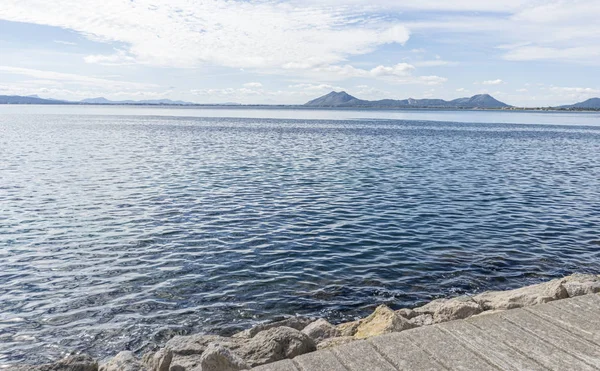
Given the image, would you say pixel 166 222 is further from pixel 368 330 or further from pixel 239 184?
pixel 368 330

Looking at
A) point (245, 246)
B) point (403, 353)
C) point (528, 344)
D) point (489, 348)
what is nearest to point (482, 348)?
point (489, 348)

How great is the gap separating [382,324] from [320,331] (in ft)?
4.73

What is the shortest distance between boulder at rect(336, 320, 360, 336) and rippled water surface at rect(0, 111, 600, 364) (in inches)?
56.0

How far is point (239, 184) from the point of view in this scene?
1251 inches

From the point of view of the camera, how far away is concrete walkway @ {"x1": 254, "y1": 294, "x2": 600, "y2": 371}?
6.66 m

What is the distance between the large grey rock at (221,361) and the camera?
291 inches

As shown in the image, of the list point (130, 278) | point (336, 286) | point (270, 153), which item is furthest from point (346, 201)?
point (270, 153)

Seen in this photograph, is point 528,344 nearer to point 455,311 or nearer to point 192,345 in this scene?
point 455,311

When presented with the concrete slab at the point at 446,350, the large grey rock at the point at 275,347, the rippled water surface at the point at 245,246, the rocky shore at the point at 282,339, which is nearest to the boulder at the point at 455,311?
the rocky shore at the point at 282,339

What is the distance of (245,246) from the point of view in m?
18.1

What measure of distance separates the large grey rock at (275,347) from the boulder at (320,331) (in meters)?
1.88

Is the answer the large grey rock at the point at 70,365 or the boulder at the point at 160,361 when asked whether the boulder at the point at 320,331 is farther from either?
the large grey rock at the point at 70,365

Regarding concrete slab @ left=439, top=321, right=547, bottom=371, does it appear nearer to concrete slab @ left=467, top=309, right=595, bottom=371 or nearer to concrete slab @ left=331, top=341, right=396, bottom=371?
concrete slab @ left=467, top=309, right=595, bottom=371

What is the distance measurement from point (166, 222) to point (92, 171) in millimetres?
18537
